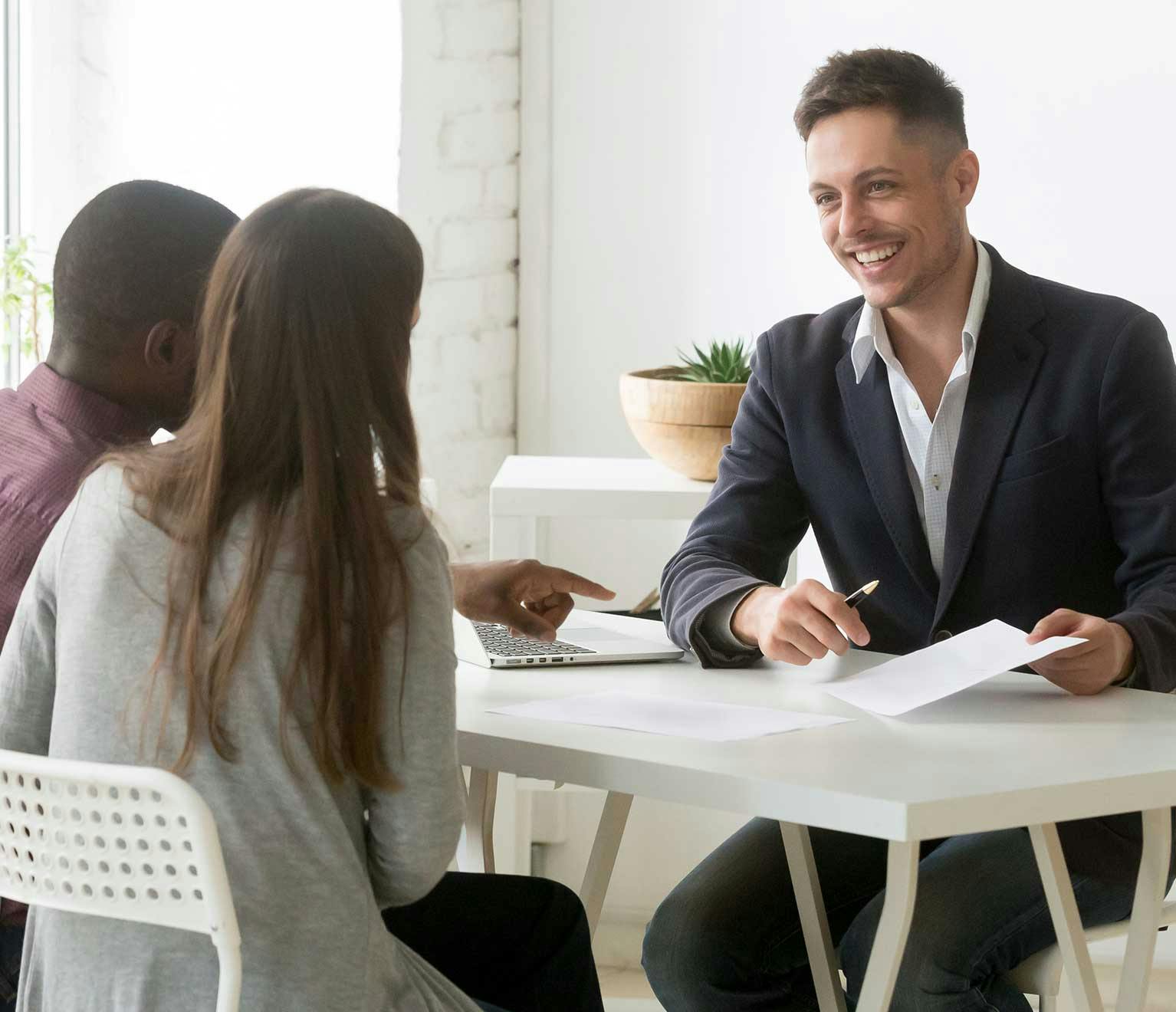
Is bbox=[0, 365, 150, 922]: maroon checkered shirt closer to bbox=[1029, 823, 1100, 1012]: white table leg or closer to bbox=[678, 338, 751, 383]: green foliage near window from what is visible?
bbox=[1029, 823, 1100, 1012]: white table leg

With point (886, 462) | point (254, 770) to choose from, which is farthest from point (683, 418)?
point (254, 770)

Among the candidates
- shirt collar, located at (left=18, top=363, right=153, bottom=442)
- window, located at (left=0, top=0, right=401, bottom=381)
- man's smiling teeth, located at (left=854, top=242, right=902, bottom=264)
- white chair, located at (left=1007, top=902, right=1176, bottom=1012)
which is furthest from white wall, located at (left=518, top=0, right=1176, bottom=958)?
shirt collar, located at (left=18, top=363, right=153, bottom=442)

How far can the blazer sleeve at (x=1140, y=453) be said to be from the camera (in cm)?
173

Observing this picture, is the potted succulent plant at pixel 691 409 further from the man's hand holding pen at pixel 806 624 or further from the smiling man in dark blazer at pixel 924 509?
the man's hand holding pen at pixel 806 624

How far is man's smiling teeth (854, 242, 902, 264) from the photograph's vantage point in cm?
193

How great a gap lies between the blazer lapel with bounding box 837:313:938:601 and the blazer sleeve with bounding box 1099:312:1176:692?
23 cm

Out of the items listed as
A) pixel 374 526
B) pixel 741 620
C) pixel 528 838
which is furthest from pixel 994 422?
pixel 528 838

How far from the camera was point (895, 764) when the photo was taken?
49.6 inches

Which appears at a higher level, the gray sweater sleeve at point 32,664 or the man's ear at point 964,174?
the man's ear at point 964,174

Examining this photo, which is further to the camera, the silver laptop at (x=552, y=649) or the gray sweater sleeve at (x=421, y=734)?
the silver laptop at (x=552, y=649)

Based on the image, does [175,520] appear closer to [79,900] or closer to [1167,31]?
[79,900]

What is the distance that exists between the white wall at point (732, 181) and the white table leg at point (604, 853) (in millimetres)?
1109

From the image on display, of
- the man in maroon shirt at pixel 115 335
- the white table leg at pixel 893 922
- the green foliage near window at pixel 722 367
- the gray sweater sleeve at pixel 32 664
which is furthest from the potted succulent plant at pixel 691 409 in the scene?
the gray sweater sleeve at pixel 32 664

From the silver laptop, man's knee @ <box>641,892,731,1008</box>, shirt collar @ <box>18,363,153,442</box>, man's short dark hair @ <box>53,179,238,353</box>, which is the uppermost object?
man's short dark hair @ <box>53,179,238,353</box>
